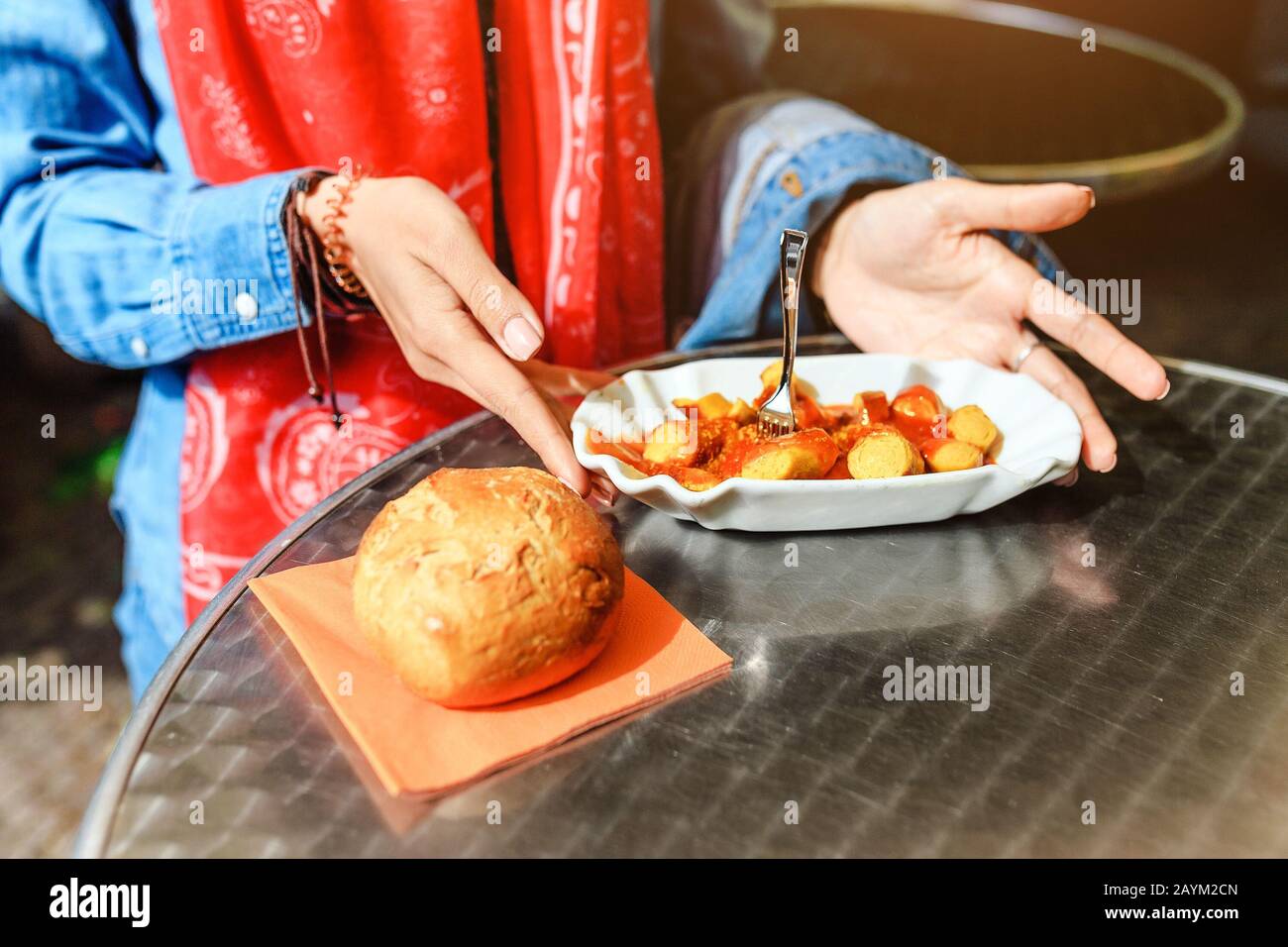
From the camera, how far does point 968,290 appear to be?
1139mm

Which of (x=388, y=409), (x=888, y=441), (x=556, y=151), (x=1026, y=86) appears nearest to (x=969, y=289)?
(x=888, y=441)

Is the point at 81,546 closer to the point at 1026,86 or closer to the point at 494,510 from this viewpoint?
the point at 494,510

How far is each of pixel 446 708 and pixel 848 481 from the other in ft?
1.22

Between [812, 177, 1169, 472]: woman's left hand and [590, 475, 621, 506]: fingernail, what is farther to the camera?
[812, 177, 1169, 472]: woman's left hand

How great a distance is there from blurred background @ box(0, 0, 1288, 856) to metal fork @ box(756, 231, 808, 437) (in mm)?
756

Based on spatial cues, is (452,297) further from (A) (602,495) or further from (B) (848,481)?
(B) (848,481)

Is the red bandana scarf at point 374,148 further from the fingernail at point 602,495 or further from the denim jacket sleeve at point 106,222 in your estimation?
the fingernail at point 602,495

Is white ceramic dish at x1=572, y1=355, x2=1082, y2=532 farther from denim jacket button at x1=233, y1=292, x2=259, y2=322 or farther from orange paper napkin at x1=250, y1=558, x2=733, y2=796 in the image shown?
denim jacket button at x1=233, y1=292, x2=259, y2=322

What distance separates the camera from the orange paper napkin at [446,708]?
644 mm

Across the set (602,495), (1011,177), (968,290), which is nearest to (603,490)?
(602,495)

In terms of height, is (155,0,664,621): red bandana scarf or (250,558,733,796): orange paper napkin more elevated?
(155,0,664,621): red bandana scarf

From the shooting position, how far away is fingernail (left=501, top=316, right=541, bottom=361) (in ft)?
2.77

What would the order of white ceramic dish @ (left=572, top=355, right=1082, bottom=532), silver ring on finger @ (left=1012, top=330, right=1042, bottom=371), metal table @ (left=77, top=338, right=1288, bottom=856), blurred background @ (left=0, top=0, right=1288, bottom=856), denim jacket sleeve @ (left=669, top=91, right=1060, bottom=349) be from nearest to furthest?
metal table @ (left=77, top=338, right=1288, bottom=856), white ceramic dish @ (left=572, top=355, right=1082, bottom=532), silver ring on finger @ (left=1012, top=330, right=1042, bottom=371), denim jacket sleeve @ (left=669, top=91, right=1060, bottom=349), blurred background @ (left=0, top=0, right=1288, bottom=856)

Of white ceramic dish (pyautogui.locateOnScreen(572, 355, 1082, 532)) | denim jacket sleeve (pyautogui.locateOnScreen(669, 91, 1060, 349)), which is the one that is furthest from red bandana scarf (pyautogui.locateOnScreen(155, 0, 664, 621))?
white ceramic dish (pyautogui.locateOnScreen(572, 355, 1082, 532))
